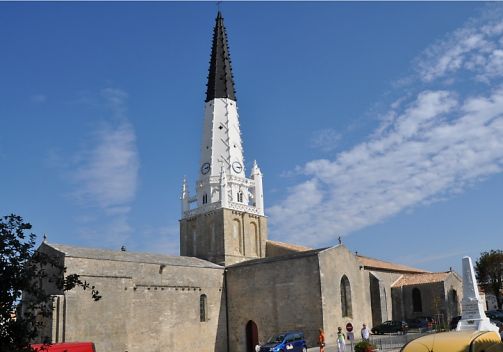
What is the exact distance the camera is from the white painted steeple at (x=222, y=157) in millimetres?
44719

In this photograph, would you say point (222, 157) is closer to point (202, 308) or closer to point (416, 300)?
point (202, 308)

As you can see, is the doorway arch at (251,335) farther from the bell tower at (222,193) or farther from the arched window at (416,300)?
the arched window at (416,300)

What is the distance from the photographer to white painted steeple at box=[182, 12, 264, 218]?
4472cm

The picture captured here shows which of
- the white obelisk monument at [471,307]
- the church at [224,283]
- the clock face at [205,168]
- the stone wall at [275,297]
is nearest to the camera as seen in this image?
the white obelisk monument at [471,307]

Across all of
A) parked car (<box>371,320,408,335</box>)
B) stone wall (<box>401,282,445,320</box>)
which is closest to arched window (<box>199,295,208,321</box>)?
parked car (<box>371,320,408,335</box>)

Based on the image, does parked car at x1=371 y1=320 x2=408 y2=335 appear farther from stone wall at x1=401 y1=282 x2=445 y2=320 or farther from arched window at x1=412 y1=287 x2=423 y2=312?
arched window at x1=412 y1=287 x2=423 y2=312

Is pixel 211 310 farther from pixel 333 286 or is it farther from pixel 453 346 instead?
pixel 453 346

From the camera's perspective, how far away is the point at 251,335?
39312 mm

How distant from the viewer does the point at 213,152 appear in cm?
4566

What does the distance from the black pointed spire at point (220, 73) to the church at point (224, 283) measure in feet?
0.31

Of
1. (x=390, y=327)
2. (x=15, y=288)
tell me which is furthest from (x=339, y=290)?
(x=15, y=288)

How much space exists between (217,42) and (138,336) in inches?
1037

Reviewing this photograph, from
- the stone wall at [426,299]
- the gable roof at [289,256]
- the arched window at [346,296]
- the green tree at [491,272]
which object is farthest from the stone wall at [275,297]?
the green tree at [491,272]

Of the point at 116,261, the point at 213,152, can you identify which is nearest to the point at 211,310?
the point at 116,261
